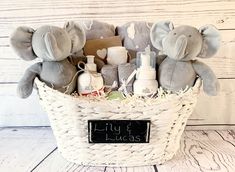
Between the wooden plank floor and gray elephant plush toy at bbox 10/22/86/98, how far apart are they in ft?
0.50

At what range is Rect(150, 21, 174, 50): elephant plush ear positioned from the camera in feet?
2.47

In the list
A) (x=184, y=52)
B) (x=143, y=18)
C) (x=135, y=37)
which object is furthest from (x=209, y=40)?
(x=143, y=18)

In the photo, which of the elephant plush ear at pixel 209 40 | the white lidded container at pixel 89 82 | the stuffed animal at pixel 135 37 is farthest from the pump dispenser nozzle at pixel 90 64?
the elephant plush ear at pixel 209 40

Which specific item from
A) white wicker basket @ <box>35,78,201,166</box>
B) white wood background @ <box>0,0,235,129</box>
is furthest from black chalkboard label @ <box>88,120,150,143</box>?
white wood background @ <box>0,0,235,129</box>

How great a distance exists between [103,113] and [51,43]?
17 cm

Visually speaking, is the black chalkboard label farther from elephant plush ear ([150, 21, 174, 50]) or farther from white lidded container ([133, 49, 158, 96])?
elephant plush ear ([150, 21, 174, 50])

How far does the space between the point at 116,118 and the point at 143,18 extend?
43 cm

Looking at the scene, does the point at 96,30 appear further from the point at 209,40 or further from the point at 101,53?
the point at 209,40

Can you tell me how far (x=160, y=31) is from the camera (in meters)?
0.76

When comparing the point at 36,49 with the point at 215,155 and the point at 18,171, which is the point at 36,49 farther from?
the point at 215,155

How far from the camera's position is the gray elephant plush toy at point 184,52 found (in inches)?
28.1

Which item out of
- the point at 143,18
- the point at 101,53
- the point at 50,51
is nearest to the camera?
the point at 50,51

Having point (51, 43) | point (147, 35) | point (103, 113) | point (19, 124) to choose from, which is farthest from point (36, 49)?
point (19, 124)

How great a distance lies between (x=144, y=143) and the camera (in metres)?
0.72
